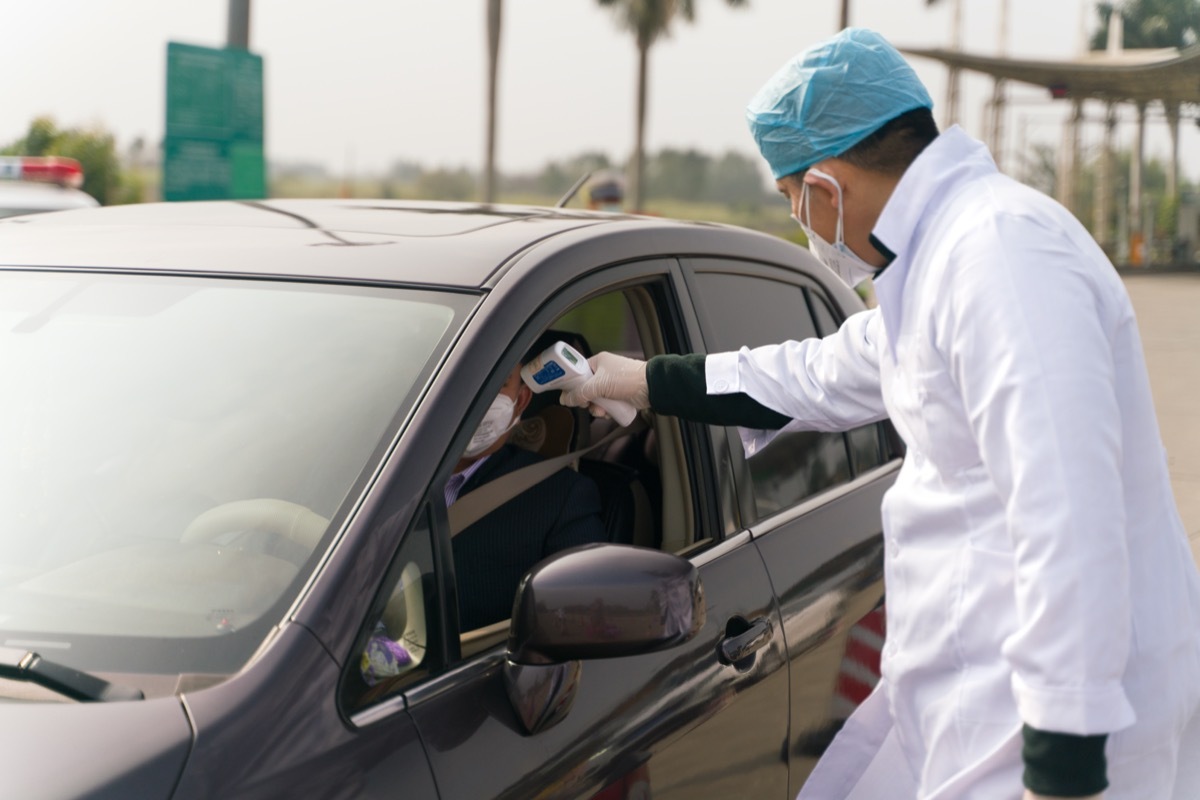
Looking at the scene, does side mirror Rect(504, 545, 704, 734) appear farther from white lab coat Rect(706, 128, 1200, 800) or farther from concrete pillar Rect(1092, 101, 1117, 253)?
concrete pillar Rect(1092, 101, 1117, 253)

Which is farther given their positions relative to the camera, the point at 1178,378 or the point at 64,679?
the point at 1178,378

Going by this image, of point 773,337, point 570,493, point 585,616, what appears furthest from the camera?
point 773,337

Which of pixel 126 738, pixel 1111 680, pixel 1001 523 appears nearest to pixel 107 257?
pixel 126 738

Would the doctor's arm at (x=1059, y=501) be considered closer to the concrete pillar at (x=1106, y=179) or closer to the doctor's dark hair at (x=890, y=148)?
the doctor's dark hair at (x=890, y=148)

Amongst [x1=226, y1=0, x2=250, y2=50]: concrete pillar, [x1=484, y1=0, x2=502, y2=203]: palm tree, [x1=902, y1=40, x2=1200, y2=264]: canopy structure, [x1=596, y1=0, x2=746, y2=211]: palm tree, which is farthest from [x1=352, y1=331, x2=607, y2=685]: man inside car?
[x1=902, y1=40, x2=1200, y2=264]: canopy structure

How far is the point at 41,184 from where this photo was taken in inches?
328

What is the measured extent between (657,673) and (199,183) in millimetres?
8041

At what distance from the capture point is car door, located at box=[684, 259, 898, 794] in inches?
109

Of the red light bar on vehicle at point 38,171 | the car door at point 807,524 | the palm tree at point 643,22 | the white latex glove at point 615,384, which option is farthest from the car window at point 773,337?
the palm tree at point 643,22

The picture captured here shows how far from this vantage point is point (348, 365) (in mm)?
2189

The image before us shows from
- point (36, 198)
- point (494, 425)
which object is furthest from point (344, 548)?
point (36, 198)

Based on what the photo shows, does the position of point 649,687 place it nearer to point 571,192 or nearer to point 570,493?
point 570,493

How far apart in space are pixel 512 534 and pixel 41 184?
21.8ft

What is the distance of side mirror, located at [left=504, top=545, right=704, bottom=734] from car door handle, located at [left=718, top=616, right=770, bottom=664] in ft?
1.50
